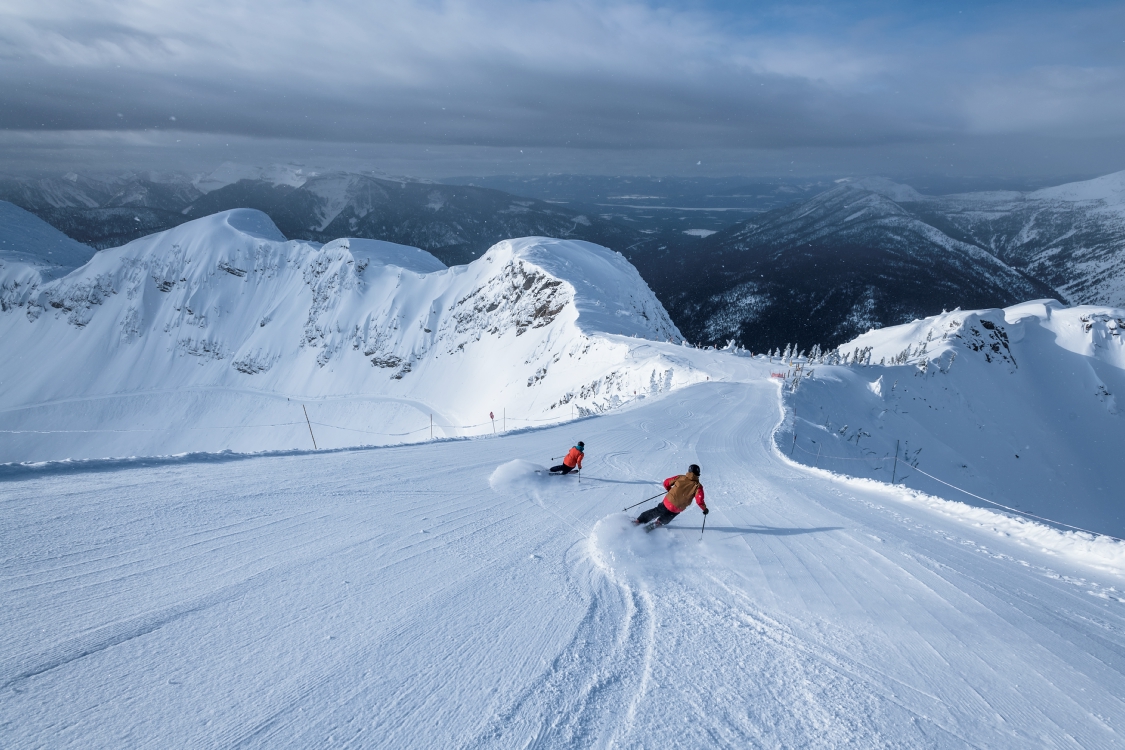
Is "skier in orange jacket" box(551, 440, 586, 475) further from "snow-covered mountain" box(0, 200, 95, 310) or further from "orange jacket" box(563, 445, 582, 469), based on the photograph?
"snow-covered mountain" box(0, 200, 95, 310)

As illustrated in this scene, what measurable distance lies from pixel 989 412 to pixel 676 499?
50.2 metres

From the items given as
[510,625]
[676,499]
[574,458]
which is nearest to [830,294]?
[574,458]

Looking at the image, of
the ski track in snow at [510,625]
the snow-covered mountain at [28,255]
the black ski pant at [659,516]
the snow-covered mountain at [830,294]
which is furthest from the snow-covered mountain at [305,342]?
the snow-covered mountain at [830,294]

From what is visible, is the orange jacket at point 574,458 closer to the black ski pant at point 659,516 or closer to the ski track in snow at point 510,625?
the ski track in snow at point 510,625

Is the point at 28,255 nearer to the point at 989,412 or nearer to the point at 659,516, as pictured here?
the point at 659,516

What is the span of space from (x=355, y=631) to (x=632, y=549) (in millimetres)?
3496

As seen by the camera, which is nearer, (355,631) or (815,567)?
(355,631)

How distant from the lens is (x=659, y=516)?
23.5ft

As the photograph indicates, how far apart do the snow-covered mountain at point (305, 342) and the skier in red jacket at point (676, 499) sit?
19.5 meters

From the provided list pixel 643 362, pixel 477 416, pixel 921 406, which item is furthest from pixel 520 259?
pixel 921 406

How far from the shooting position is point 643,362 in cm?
2942

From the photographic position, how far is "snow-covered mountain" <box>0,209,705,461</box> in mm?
49188

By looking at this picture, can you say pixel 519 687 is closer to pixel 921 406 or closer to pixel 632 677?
pixel 632 677

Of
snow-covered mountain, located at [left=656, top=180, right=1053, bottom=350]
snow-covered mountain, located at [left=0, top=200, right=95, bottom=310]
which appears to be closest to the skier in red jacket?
snow-covered mountain, located at [left=656, top=180, right=1053, bottom=350]
